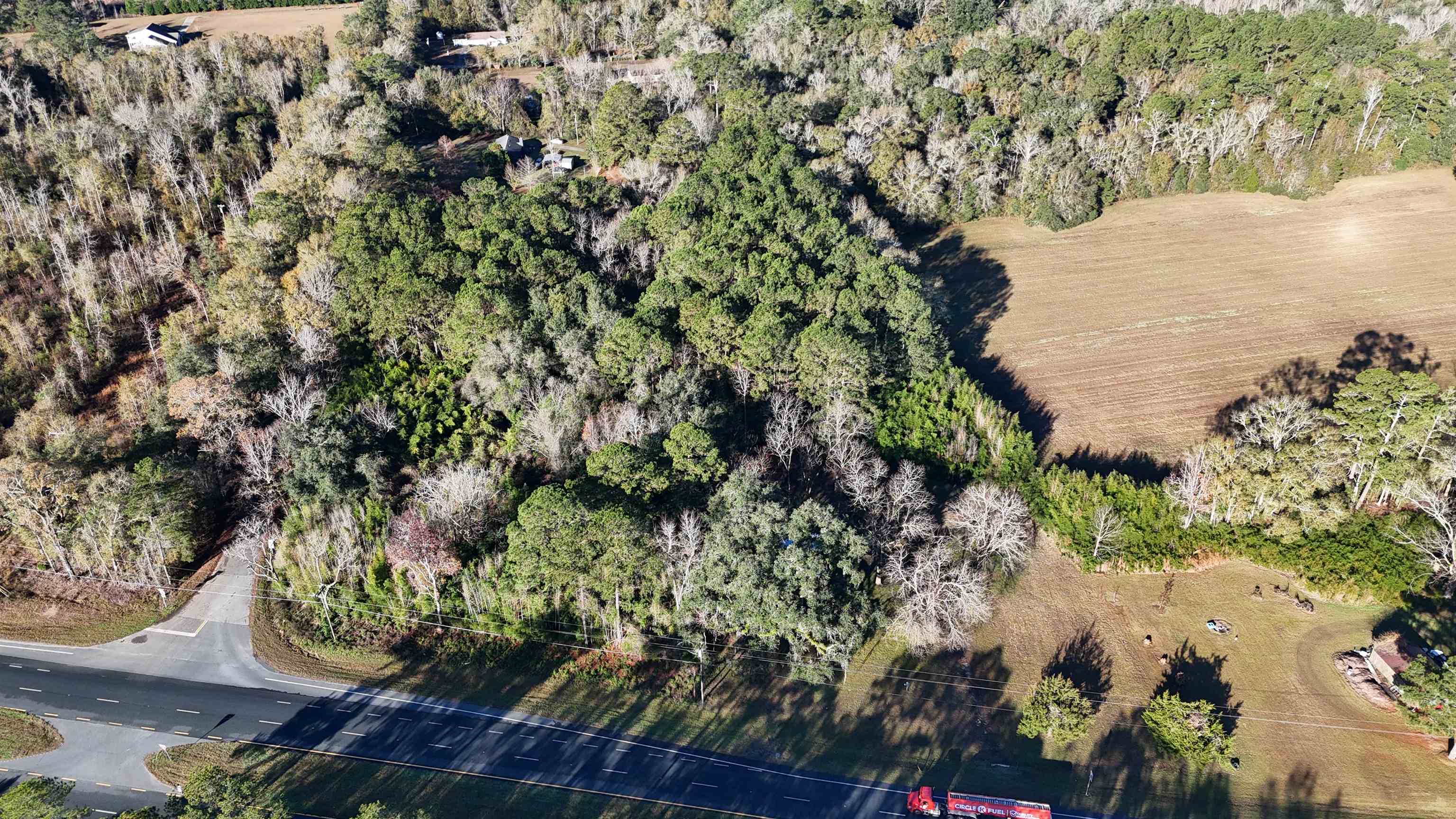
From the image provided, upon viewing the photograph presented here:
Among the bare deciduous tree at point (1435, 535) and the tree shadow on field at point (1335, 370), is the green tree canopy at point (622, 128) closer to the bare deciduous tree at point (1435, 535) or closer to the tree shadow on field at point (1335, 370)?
the tree shadow on field at point (1335, 370)

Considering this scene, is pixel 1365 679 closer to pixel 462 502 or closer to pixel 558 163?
pixel 462 502

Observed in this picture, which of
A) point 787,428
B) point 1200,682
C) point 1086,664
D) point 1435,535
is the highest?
point 787,428

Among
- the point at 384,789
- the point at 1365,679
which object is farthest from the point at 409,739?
the point at 1365,679

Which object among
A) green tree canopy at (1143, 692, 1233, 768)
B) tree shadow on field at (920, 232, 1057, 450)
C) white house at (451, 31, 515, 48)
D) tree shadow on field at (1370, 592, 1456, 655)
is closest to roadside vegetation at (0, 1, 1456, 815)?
green tree canopy at (1143, 692, 1233, 768)

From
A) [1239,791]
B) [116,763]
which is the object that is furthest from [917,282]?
[116,763]

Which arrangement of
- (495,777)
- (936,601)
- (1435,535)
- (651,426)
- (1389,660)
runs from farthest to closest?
(651,426) → (1435,535) → (936,601) → (1389,660) → (495,777)

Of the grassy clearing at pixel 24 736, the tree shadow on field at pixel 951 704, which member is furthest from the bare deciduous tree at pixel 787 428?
the grassy clearing at pixel 24 736

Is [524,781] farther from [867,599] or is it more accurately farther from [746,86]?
[746,86]
